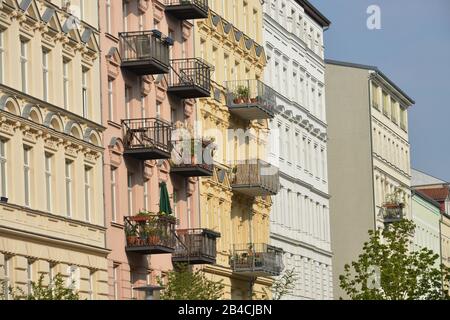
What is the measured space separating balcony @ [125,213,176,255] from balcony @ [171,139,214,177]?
5.26m

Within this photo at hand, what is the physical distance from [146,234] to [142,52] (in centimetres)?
582

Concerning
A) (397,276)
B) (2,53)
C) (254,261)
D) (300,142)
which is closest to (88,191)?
(2,53)

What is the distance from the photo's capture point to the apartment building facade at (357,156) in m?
89.9

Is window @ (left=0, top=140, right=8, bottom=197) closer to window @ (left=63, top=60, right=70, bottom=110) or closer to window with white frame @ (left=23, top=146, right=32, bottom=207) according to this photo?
window with white frame @ (left=23, top=146, right=32, bottom=207)

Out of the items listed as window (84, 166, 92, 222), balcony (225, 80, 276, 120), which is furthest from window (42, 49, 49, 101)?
balcony (225, 80, 276, 120)

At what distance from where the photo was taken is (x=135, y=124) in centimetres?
4891

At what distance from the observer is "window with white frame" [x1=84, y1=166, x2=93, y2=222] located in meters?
44.5

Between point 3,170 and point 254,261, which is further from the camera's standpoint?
point 254,261

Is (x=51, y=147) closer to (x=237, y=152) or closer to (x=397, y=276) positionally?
(x=397, y=276)

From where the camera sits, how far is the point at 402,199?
3912 inches

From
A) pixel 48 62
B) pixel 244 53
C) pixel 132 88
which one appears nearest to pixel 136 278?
pixel 132 88

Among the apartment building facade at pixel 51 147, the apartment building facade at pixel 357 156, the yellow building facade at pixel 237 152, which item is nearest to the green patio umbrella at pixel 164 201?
the apartment building facade at pixel 51 147

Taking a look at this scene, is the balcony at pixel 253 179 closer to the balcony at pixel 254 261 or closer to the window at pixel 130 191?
the balcony at pixel 254 261

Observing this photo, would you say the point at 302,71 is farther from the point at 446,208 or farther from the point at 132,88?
Answer: the point at 446,208
